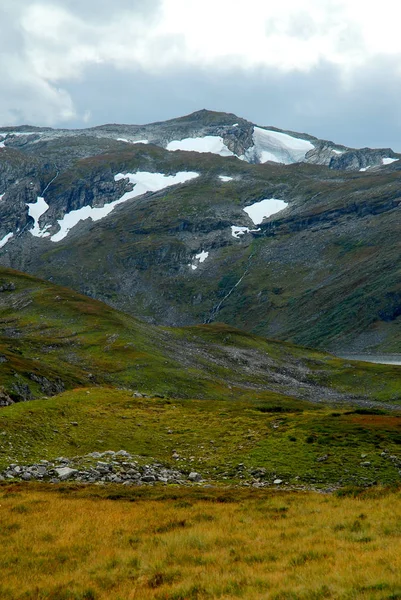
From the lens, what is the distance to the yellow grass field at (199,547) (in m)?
12.7

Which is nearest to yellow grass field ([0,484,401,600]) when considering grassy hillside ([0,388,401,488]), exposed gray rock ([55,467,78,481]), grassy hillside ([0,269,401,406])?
exposed gray rock ([55,467,78,481])

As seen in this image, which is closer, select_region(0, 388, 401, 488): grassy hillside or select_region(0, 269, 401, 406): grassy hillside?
select_region(0, 388, 401, 488): grassy hillside

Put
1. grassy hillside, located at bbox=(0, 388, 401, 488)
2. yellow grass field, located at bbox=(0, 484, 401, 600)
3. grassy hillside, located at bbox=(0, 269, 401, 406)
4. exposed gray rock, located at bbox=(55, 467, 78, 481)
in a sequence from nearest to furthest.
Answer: yellow grass field, located at bbox=(0, 484, 401, 600), exposed gray rock, located at bbox=(55, 467, 78, 481), grassy hillside, located at bbox=(0, 388, 401, 488), grassy hillside, located at bbox=(0, 269, 401, 406)

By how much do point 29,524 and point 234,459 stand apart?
16.7 meters

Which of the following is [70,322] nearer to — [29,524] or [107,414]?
[107,414]

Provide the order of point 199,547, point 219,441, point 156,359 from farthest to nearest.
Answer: point 156,359, point 219,441, point 199,547

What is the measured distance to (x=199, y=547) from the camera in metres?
16.4

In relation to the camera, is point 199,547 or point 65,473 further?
point 65,473

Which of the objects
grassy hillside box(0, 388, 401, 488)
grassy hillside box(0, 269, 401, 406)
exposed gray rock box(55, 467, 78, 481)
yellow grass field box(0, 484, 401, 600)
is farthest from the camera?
grassy hillside box(0, 269, 401, 406)

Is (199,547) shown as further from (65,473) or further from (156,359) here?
(156,359)

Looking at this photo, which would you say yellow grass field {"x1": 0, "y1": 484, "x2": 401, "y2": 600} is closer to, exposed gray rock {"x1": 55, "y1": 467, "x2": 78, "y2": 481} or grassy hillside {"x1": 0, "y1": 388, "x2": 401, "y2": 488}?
exposed gray rock {"x1": 55, "y1": 467, "x2": 78, "y2": 481}

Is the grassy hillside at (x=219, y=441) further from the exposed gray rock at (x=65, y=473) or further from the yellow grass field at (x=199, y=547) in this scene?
the yellow grass field at (x=199, y=547)

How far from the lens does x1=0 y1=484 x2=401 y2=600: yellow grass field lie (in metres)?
12.7

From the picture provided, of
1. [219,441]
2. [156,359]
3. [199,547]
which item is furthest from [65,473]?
[156,359]
